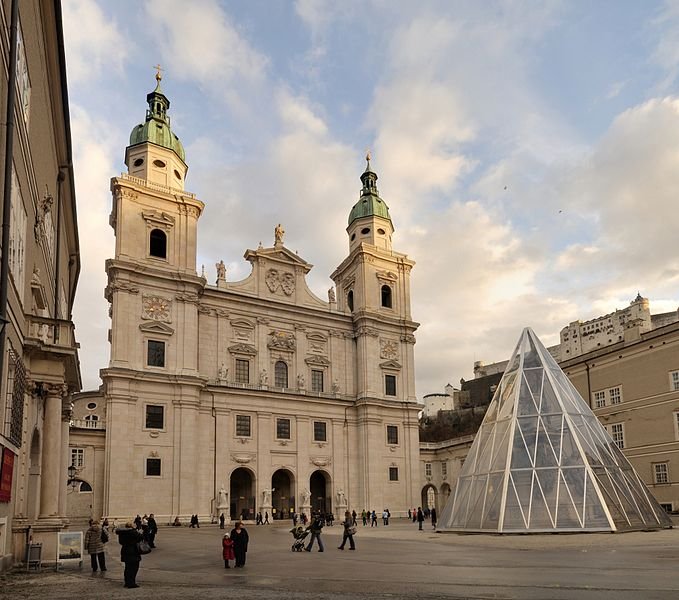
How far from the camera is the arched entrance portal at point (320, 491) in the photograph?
55.0m

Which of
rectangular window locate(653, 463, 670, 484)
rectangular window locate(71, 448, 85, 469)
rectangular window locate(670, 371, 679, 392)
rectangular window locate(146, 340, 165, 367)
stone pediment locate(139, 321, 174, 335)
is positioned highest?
stone pediment locate(139, 321, 174, 335)

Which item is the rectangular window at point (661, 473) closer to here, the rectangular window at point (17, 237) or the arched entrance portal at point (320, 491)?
the arched entrance portal at point (320, 491)

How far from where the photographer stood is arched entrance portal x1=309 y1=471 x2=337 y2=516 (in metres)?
55.0

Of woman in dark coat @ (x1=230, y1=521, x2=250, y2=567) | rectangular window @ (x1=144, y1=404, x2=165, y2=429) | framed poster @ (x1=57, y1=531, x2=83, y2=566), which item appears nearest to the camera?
woman in dark coat @ (x1=230, y1=521, x2=250, y2=567)

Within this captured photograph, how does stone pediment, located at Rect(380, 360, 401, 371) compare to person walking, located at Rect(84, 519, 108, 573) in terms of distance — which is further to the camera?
stone pediment, located at Rect(380, 360, 401, 371)

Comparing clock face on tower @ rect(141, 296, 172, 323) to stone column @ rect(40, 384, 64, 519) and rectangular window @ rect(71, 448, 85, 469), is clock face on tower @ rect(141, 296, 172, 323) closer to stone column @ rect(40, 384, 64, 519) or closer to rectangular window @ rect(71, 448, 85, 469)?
rectangular window @ rect(71, 448, 85, 469)

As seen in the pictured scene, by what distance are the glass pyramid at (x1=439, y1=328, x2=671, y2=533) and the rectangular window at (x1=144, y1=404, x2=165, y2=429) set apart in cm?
2202

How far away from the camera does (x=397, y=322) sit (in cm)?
6062

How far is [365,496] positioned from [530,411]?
2638 cm

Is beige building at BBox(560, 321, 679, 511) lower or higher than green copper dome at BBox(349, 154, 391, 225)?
lower

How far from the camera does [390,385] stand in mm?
59125

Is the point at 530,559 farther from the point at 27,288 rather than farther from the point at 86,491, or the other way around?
the point at 86,491

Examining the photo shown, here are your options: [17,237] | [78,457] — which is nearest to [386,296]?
[78,457]

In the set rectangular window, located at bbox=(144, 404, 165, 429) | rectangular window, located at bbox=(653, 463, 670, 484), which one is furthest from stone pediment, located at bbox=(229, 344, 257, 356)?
rectangular window, located at bbox=(653, 463, 670, 484)
